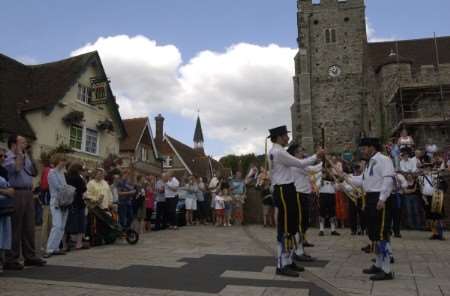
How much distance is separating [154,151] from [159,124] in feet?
37.9

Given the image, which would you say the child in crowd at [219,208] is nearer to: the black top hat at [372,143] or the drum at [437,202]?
the drum at [437,202]

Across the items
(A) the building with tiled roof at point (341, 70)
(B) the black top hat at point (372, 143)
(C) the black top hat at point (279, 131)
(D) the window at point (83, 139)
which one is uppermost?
(A) the building with tiled roof at point (341, 70)

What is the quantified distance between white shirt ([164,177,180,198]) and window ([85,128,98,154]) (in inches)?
486

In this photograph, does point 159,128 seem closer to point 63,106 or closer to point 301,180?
point 63,106

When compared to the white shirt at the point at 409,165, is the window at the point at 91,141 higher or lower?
higher

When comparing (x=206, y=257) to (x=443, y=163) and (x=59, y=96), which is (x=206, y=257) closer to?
(x=443, y=163)

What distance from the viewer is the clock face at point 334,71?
45406 mm

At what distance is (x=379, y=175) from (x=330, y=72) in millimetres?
41883

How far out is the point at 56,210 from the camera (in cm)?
764

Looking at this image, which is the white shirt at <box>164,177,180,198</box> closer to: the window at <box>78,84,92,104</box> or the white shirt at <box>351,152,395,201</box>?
the white shirt at <box>351,152,395,201</box>

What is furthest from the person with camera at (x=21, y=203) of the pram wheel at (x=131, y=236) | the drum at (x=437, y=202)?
the drum at (x=437, y=202)

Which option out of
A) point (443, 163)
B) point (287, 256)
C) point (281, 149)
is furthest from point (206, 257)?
point (443, 163)

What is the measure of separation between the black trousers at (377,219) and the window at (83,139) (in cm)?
1950

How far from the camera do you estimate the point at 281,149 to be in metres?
6.01
